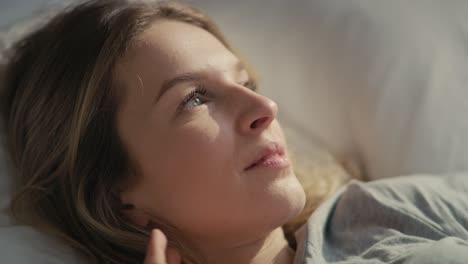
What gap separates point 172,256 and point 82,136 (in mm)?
270

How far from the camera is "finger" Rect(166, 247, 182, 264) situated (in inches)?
36.0

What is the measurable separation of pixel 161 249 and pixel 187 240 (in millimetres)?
190

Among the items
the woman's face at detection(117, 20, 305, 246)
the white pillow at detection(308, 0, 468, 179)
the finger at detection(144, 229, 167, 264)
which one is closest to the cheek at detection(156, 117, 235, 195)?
the woman's face at detection(117, 20, 305, 246)

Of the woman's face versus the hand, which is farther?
the woman's face

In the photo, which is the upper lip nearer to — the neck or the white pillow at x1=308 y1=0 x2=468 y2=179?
the neck

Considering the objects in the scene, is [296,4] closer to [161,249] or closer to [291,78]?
[291,78]

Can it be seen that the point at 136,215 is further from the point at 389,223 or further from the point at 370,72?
the point at 370,72

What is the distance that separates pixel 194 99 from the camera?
0.98 metres

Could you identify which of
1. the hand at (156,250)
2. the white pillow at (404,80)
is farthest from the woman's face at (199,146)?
the white pillow at (404,80)

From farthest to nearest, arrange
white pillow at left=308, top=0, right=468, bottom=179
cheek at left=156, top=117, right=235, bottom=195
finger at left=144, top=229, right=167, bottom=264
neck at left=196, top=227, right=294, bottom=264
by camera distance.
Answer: white pillow at left=308, top=0, right=468, bottom=179 < neck at left=196, top=227, right=294, bottom=264 < cheek at left=156, top=117, right=235, bottom=195 < finger at left=144, top=229, right=167, bottom=264

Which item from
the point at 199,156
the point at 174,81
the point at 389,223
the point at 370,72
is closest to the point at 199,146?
the point at 199,156

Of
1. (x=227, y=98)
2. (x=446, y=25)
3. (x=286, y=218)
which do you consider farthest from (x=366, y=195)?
(x=446, y=25)

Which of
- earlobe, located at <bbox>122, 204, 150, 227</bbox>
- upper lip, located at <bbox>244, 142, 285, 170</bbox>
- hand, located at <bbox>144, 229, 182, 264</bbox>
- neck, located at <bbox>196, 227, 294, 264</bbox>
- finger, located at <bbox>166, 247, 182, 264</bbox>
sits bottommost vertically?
neck, located at <bbox>196, 227, 294, 264</bbox>

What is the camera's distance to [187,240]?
1040 millimetres
